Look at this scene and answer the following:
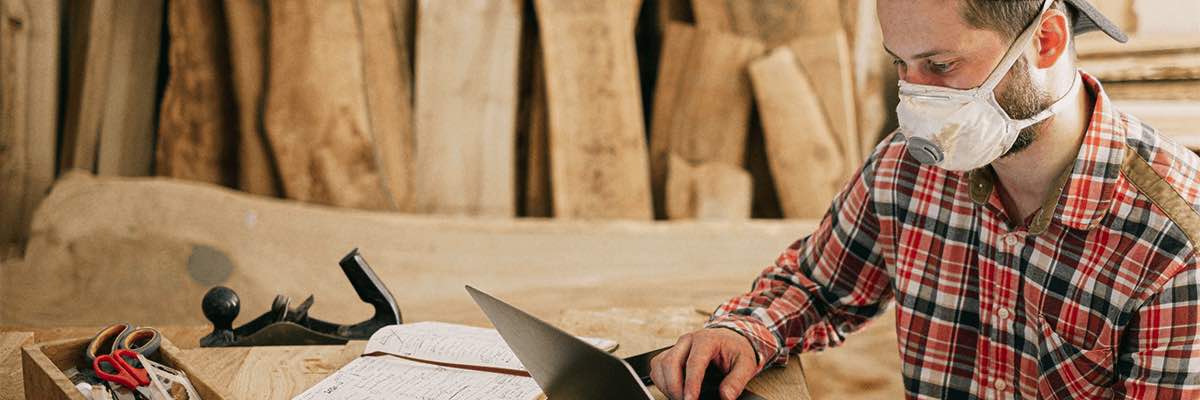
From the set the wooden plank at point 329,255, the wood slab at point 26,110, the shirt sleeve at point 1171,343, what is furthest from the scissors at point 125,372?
the wood slab at point 26,110

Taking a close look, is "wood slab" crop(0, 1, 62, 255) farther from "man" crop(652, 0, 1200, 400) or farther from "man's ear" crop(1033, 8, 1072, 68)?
"man's ear" crop(1033, 8, 1072, 68)

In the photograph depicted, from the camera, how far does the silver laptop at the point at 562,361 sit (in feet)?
3.65

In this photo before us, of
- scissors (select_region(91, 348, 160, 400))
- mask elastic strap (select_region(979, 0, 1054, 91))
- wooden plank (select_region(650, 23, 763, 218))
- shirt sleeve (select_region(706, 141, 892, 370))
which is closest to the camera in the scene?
scissors (select_region(91, 348, 160, 400))

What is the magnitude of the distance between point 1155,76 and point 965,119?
7.59 feet

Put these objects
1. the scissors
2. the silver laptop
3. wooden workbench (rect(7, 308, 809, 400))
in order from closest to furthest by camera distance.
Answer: the silver laptop < the scissors < wooden workbench (rect(7, 308, 809, 400))

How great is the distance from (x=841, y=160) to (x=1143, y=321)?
2136 millimetres

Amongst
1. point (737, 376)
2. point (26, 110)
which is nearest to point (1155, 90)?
point (737, 376)

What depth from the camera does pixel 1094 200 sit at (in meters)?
1.35

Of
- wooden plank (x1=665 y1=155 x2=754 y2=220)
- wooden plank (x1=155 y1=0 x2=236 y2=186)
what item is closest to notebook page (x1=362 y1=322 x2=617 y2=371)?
wooden plank (x1=665 y1=155 x2=754 y2=220)

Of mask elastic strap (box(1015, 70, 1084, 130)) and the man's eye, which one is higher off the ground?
the man's eye

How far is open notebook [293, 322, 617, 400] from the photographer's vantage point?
1.37 m

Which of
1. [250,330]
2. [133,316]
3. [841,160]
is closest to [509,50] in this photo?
[841,160]

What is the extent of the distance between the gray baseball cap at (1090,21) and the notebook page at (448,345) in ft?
2.94

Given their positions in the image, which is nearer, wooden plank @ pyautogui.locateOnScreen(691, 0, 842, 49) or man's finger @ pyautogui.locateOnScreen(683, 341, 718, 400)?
man's finger @ pyautogui.locateOnScreen(683, 341, 718, 400)
